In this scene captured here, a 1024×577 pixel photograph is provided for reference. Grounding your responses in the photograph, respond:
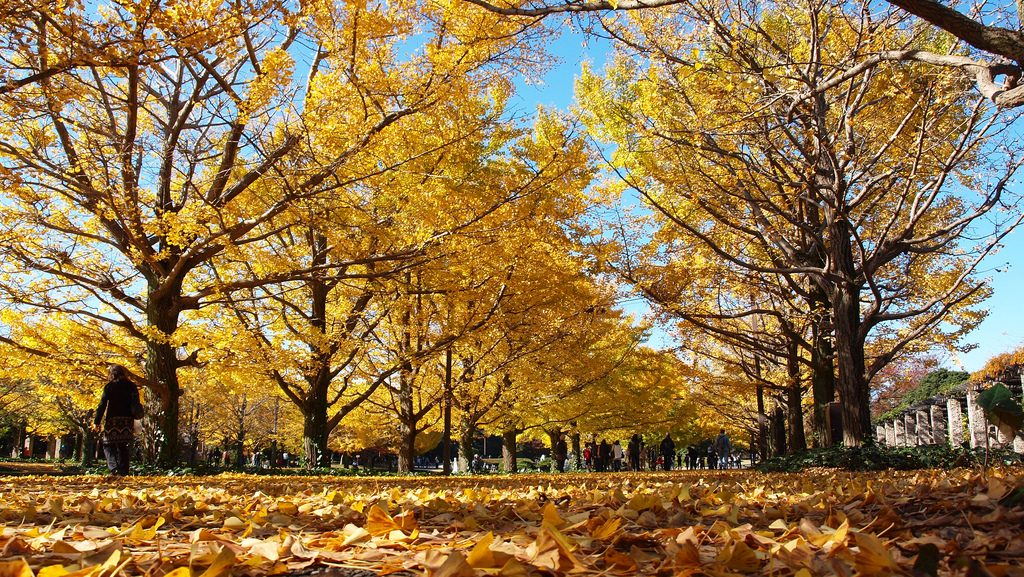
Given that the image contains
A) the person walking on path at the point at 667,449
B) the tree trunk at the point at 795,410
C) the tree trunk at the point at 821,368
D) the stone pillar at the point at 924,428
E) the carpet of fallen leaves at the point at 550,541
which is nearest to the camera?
the carpet of fallen leaves at the point at 550,541

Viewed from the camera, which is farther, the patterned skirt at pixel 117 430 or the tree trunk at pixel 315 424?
the tree trunk at pixel 315 424

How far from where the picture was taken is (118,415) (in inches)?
274

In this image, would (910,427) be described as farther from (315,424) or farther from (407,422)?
(315,424)

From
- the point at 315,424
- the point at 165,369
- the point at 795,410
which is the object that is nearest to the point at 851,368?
the point at 795,410

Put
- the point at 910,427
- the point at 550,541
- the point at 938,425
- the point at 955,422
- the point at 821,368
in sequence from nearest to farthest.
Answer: the point at 550,541 < the point at 821,368 < the point at 955,422 < the point at 938,425 < the point at 910,427

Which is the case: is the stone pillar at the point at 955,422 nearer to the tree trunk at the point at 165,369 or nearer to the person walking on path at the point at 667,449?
the person walking on path at the point at 667,449

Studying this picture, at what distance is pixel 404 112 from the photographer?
711 cm

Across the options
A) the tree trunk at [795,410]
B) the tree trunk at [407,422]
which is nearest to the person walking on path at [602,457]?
the tree trunk at [795,410]

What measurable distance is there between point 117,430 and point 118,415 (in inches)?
7.8

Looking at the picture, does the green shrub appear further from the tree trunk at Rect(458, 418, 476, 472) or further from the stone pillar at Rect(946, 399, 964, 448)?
the tree trunk at Rect(458, 418, 476, 472)

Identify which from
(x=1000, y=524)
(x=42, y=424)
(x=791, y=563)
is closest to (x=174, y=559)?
(x=791, y=563)

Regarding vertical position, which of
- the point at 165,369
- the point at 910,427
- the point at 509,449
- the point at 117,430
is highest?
the point at 165,369

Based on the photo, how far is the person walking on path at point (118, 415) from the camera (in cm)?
688

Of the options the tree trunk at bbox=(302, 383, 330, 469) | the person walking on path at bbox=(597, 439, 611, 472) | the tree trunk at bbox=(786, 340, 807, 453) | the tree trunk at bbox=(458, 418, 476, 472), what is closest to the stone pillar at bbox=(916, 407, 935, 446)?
the tree trunk at bbox=(786, 340, 807, 453)
